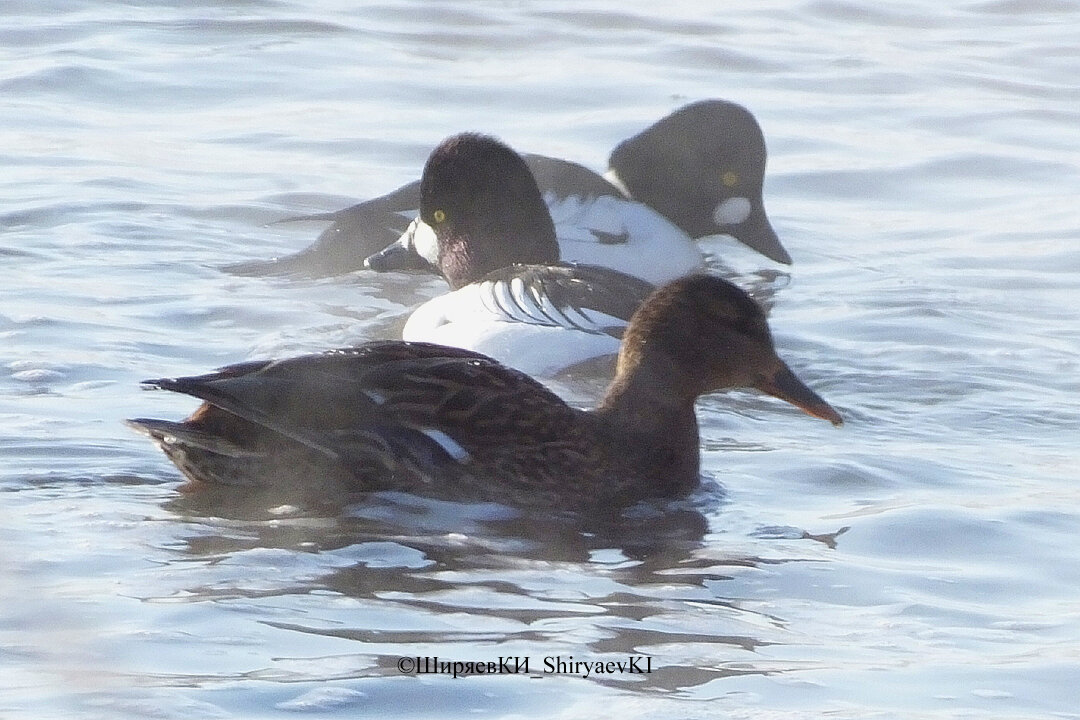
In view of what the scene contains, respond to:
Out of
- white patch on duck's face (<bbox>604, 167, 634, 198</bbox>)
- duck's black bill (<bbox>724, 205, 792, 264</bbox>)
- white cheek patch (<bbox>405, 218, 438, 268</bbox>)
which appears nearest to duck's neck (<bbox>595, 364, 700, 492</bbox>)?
white cheek patch (<bbox>405, 218, 438, 268</bbox>)

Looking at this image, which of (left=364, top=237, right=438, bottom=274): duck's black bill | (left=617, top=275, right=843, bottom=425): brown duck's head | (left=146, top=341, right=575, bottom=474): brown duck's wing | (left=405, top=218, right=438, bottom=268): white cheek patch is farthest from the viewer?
(left=364, top=237, right=438, bottom=274): duck's black bill

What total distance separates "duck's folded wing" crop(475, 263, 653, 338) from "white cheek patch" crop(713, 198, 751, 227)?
270 cm

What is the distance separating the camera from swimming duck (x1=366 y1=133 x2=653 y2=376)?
24.9 feet

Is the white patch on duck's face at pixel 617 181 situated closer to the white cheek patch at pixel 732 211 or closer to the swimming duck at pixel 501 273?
the white cheek patch at pixel 732 211

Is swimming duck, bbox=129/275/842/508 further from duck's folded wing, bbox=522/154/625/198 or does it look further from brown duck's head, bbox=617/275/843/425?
duck's folded wing, bbox=522/154/625/198

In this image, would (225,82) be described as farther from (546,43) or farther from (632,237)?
(632,237)

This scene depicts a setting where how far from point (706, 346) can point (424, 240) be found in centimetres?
301

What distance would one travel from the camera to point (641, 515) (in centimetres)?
594

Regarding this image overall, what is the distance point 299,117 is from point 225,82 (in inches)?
37.9

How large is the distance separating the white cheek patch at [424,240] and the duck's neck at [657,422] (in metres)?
2.86

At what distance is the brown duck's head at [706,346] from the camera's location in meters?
6.33

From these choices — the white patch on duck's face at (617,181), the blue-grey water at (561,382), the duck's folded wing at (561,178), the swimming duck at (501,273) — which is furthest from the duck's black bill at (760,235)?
the swimming duck at (501,273)

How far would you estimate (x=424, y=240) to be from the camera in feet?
29.9

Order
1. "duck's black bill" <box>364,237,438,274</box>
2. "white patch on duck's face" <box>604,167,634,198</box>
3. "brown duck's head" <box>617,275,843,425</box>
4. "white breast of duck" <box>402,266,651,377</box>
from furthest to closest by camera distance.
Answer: "white patch on duck's face" <box>604,167,634,198</box>, "duck's black bill" <box>364,237,438,274</box>, "white breast of duck" <box>402,266,651,377</box>, "brown duck's head" <box>617,275,843,425</box>
